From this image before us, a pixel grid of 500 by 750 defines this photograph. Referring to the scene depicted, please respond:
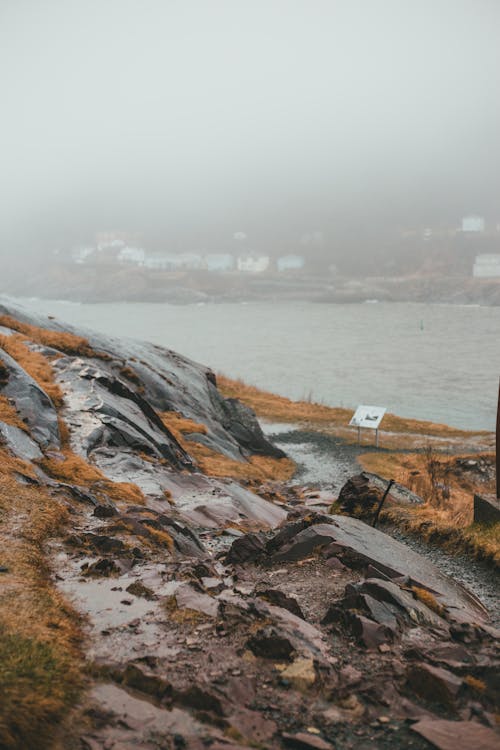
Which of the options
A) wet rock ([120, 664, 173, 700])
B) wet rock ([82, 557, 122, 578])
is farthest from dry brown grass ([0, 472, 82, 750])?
wet rock ([82, 557, 122, 578])

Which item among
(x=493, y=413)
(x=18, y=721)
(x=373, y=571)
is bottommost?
(x=493, y=413)

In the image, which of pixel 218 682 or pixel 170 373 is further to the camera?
pixel 170 373

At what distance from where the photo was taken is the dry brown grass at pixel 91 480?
45.0 feet

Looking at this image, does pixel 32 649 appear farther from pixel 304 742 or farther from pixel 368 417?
pixel 368 417

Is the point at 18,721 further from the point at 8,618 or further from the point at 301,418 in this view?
the point at 301,418

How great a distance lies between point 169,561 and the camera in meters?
9.72

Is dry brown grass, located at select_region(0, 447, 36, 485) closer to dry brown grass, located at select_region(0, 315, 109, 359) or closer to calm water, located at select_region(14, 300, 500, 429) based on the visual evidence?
dry brown grass, located at select_region(0, 315, 109, 359)

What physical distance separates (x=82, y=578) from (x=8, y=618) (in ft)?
6.75

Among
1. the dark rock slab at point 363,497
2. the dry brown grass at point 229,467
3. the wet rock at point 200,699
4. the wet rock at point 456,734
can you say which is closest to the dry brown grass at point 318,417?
the dry brown grass at point 229,467

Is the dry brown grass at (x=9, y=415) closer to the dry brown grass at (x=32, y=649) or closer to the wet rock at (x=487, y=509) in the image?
the dry brown grass at (x=32, y=649)

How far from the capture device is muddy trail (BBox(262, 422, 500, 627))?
39.0 ft

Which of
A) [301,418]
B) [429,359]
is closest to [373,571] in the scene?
[301,418]

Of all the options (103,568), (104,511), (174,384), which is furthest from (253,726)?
(174,384)

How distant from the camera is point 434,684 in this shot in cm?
604
